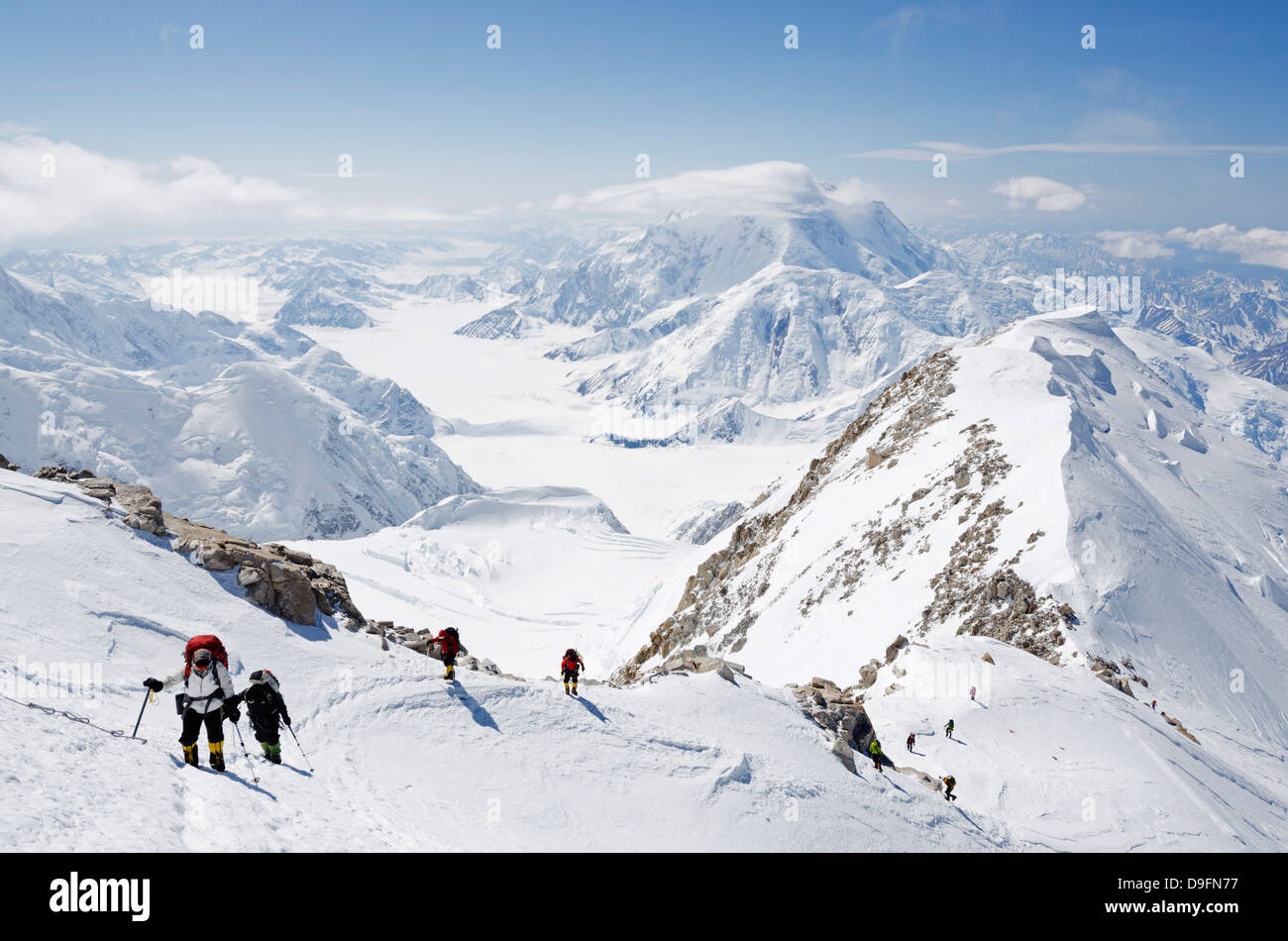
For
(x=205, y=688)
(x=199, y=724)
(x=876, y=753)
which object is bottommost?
(x=876, y=753)

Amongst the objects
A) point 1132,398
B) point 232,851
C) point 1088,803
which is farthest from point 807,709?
point 1132,398

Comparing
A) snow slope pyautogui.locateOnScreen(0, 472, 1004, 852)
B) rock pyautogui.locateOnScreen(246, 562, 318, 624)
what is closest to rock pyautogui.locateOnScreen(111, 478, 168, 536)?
snow slope pyautogui.locateOnScreen(0, 472, 1004, 852)

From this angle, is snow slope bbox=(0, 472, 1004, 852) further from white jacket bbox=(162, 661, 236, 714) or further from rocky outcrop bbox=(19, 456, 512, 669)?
white jacket bbox=(162, 661, 236, 714)

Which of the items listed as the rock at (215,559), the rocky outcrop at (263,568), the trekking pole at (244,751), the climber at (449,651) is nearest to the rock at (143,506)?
the rocky outcrop at (263,568)

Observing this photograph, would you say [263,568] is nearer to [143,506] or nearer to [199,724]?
[143,506]

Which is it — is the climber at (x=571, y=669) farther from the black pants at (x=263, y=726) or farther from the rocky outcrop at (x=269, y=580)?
the black pants at (x=263, y=726)

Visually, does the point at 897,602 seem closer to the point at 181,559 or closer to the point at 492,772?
the point at 492,772

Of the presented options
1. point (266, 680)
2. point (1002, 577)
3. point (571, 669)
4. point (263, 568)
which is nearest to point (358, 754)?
point (266, 680)
